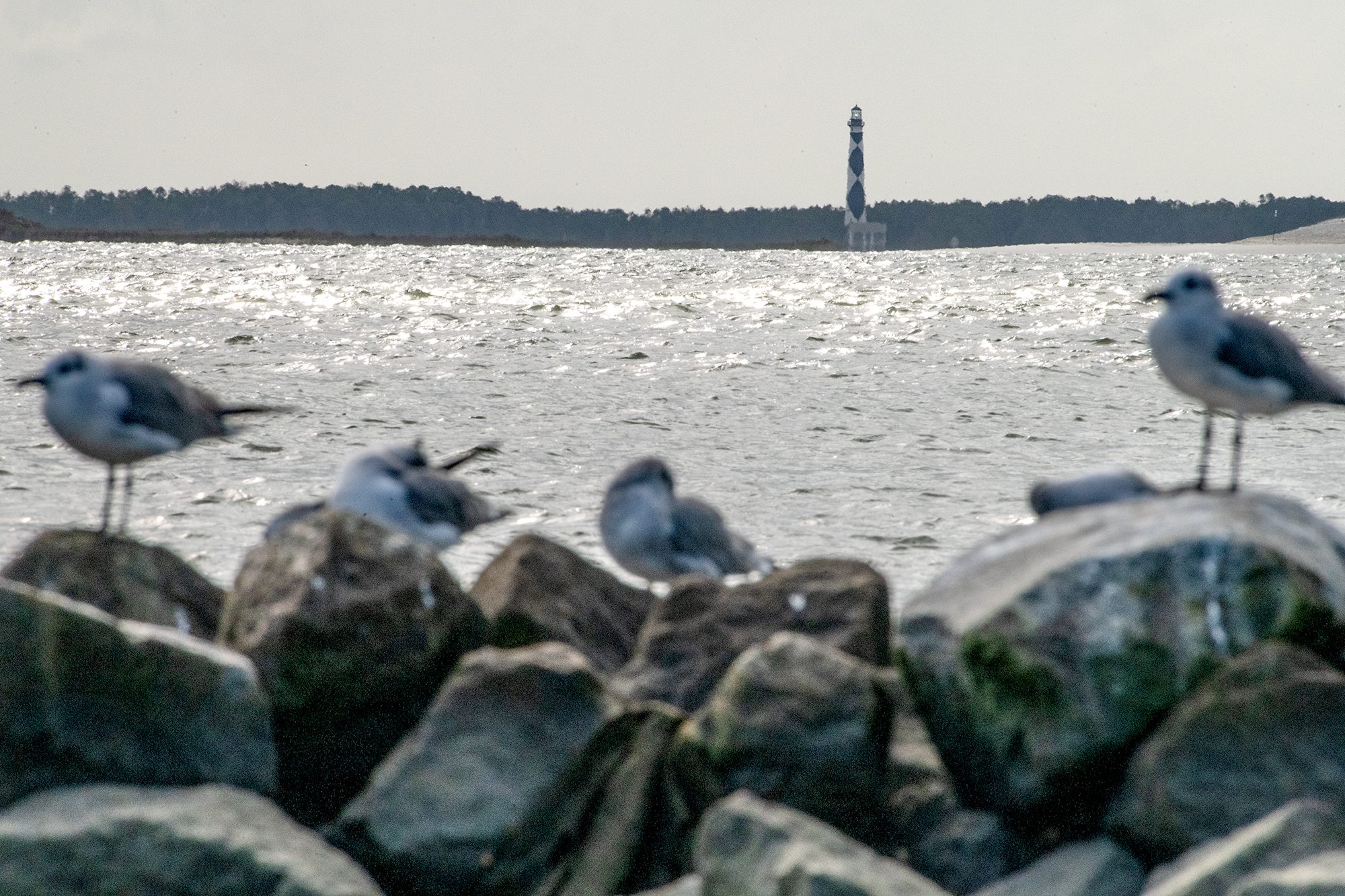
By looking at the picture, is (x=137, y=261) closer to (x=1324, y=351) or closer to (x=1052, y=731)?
(x=1324, y=351)

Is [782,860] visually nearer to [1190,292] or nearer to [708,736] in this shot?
[708,736]

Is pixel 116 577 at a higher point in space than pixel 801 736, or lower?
higher

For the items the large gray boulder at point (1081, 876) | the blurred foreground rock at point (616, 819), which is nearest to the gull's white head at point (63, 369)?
the blurred foreground rock at point (616, 819)

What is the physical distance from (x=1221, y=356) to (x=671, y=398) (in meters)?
14.8

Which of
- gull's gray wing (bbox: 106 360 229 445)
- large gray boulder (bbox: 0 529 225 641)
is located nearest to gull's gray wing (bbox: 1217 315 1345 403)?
large gray boulder (bbox: 0 529 225 641)

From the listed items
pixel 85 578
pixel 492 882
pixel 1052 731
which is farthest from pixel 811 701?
pixel 85 578

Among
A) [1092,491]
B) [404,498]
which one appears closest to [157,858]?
[404,498]

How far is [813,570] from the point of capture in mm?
6531

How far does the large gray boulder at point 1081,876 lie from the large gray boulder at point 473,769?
62.2 inches

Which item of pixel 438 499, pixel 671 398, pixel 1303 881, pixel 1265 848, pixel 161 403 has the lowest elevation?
pixel 671 398

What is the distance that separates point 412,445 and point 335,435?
8840mm

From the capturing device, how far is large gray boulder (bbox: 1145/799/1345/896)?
4.28 m

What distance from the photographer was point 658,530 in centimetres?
752

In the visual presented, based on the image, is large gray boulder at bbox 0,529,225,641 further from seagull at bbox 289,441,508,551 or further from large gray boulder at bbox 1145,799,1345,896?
large gray boulder at bbox 1145,799,1345,896
